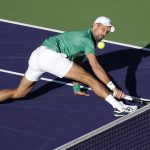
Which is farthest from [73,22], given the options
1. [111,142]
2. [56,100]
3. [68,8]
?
[111,142]

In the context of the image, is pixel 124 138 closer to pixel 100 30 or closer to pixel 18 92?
pixel 100 30

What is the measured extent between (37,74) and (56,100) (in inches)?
36.6

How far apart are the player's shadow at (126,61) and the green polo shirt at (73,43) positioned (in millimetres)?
1606

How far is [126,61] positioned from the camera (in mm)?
14500

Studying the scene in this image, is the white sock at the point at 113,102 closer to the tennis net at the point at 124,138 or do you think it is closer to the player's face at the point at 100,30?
the tennis net at the point at 124,138

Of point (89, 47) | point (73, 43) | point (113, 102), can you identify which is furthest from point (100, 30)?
point (113, 102)

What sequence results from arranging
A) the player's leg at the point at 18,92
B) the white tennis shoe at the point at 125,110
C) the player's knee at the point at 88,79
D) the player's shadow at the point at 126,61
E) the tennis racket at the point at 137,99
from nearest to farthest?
the player's knee at the point at 88,79
the white tennis shoe at the point at 125,110
the tennis racket at the point at 137,99
the player's leg at the point at 18,92
the player's shadow at the point at 126,61

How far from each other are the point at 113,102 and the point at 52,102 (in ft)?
4.75

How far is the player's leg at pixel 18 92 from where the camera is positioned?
12758mm

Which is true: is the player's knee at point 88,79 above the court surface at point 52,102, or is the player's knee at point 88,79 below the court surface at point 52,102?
above

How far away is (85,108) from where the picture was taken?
12875 mm

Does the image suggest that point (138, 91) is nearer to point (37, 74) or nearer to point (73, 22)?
point (37, 74)

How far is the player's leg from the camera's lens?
1276 centimetres

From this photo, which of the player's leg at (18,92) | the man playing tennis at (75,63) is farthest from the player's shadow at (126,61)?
the player's leg at (18,92)
